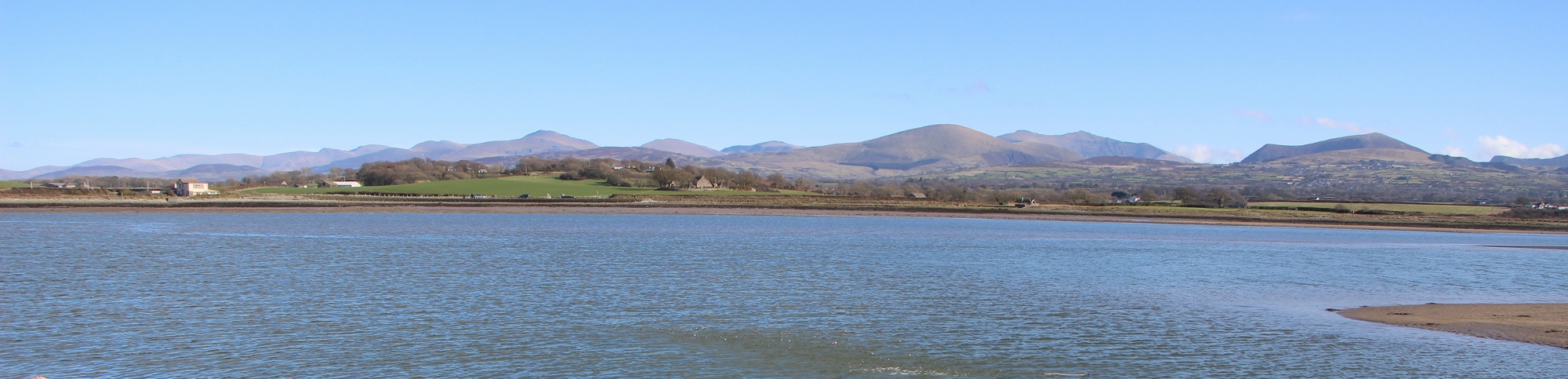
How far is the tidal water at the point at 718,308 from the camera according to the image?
12.2 meters

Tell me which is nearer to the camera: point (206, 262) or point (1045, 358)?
point (1045, 358)

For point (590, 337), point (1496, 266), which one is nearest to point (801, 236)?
point (1496, 266)

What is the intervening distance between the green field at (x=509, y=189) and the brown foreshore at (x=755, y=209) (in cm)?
664

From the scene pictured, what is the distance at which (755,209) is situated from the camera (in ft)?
241

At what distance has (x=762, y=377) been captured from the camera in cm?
1143

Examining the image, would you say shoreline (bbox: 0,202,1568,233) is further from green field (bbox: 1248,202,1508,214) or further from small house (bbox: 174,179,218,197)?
small house (bbox: 174,179,218,197)

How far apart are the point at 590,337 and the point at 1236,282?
16849 mm

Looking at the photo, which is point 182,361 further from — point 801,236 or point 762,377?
point 801,236

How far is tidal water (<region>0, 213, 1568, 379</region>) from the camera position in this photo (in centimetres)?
1216

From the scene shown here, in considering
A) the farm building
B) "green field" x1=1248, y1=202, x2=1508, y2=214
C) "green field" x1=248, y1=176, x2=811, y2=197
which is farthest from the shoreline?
the farm building

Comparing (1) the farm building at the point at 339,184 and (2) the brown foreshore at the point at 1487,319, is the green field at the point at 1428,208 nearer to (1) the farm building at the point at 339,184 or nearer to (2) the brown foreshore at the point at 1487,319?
(2) the brown foreshore at the point at 1487,319

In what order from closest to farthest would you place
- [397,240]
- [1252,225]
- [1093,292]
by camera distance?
[1093,292], [397,240], [1252,225]

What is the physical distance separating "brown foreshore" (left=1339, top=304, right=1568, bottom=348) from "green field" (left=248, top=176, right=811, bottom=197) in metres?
71.6

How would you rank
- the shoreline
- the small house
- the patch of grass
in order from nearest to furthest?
1. the shoreline
2. the patch of grass
3. the small house
